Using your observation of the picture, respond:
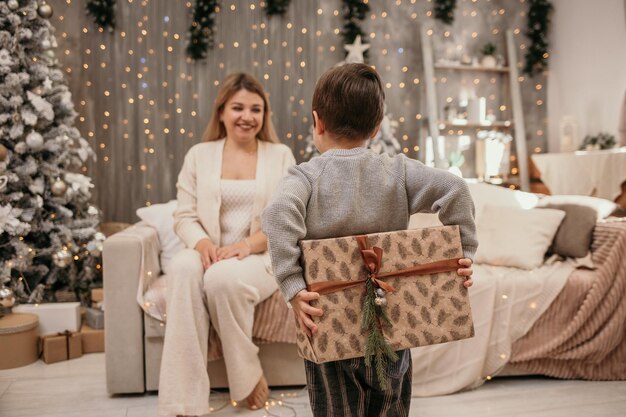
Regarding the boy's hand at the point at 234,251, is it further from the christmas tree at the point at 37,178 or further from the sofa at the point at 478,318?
the christmas tree at the point at 37,178

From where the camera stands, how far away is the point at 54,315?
2.80 meters

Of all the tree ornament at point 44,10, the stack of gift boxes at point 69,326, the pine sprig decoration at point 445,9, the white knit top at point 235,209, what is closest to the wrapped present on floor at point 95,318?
the stack of gift boxes at point 69,326

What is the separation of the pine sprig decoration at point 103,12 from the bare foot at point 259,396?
2.89 metres

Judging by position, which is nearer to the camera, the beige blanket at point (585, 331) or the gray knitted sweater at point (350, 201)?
the gray knitted sweater at point (350, 201)

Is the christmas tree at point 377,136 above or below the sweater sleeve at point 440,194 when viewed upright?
above

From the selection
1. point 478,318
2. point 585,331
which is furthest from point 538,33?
point 478,318

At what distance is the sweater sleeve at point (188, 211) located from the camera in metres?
2.24

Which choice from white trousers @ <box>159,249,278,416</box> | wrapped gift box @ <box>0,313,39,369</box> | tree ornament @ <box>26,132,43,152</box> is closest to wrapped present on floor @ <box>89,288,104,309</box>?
wrapped gift box @ <box>0,313,39,369</box>

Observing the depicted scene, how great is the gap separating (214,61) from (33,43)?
1342mm

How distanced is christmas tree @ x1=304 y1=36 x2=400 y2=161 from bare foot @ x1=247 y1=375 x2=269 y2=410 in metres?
2.18

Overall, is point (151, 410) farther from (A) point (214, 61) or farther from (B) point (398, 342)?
(A) point (214, 61)

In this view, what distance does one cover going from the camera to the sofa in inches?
83.9

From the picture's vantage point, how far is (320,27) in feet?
14.0

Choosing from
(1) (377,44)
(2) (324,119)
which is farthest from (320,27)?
(2) (324,119)
